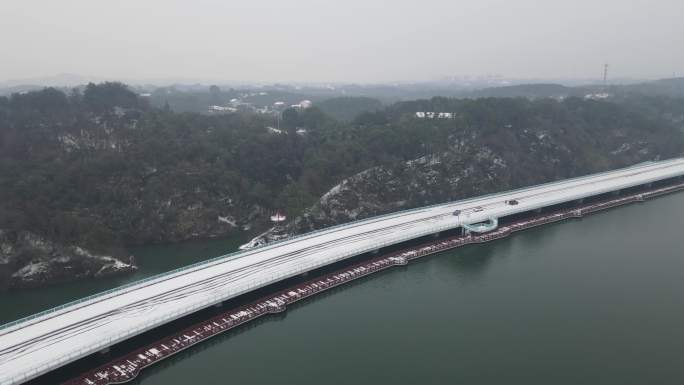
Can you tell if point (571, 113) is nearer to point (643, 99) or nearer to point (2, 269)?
point (643, 99)

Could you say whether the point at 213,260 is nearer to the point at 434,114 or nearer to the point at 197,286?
the point at 197,286

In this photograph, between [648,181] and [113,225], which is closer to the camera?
[113,225]

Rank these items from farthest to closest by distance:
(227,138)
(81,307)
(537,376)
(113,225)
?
(227,138) → (113,225) → (81,307) → (537,376)

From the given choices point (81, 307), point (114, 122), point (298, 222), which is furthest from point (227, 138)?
point (81, 307)

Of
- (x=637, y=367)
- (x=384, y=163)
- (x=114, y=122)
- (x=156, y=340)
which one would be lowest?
(x=637, y=367)

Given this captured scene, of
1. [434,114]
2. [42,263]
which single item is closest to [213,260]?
[42,263]

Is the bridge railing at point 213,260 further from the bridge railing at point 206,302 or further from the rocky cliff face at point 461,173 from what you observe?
the bridge railing at point 206,302

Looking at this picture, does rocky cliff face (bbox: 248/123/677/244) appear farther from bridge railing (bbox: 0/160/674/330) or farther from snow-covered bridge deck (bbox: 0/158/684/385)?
snow-covered bridge deck (bbox: 0/158/684/385)
